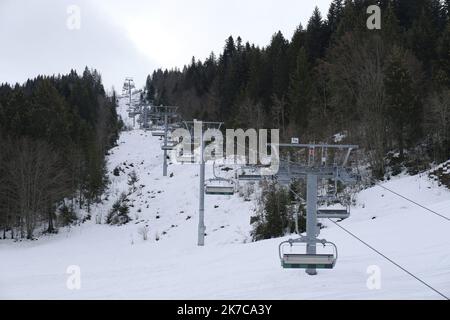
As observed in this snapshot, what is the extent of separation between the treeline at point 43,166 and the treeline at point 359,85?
15.0 m

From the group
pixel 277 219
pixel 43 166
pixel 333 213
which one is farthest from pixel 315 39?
pixel 333 213

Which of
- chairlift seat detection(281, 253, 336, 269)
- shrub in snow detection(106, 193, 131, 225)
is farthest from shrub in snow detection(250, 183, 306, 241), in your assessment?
shrub in snow detection(106, 193, 131, 225)

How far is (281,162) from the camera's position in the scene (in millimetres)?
13133

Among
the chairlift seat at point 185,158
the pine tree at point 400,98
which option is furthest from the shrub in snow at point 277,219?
the chairlift seat at point 185,158

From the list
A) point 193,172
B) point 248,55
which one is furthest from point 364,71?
point 248,55

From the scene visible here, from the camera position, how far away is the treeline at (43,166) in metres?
31.8

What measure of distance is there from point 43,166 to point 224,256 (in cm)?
2034

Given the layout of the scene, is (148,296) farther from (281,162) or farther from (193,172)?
(193,172)

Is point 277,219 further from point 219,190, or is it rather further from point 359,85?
point 359,85

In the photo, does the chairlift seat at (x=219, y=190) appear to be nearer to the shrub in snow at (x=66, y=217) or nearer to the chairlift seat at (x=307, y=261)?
the chairlift seat at (x=307, y=261)

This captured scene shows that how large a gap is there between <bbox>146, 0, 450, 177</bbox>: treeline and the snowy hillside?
237 inches

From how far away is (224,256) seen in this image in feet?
56.2

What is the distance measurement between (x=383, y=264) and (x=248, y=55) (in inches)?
1947

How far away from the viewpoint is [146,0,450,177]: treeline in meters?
29.1
